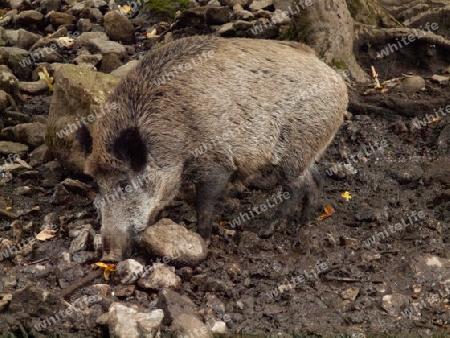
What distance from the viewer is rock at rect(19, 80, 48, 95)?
7914 mm

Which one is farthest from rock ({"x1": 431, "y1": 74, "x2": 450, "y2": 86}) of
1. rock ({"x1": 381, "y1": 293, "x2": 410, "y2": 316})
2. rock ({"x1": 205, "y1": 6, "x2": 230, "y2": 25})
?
rock ({"x1": 381, "y1": 293, "x2": 410, "y2": 316})

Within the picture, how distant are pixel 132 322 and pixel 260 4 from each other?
5815mm

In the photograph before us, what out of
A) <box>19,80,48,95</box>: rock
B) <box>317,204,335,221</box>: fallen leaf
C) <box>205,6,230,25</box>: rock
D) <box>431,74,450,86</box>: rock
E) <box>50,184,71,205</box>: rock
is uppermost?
<box>205,6,230,25</box>: rock

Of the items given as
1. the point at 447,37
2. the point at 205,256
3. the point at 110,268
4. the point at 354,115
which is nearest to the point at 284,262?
the point at 205,256

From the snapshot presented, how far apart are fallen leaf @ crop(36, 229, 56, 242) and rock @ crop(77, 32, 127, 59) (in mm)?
3442

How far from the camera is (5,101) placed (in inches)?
295

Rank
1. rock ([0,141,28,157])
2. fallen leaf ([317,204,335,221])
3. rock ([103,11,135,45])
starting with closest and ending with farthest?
fallen leaf ([317,204,335,221]), rock ([0,141,28,157]), rock ([103,11,135,45])

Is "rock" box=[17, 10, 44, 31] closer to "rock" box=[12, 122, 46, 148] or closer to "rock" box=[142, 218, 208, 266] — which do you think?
"rock" box=[12, 122, 46, 148]

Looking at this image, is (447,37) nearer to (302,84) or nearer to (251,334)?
(302,84)

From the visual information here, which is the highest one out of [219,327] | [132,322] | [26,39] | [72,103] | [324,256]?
[72,103]

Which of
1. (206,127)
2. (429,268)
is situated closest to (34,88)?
(206,127)

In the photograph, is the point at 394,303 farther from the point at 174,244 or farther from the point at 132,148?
the point at 132,148

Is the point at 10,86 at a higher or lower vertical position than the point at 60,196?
higher

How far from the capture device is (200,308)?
14.9 ft
